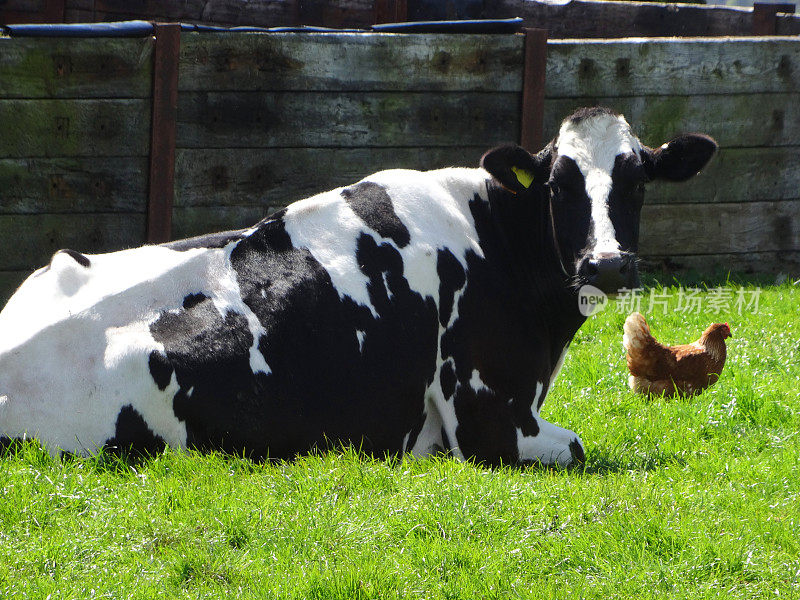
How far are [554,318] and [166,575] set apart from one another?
2.90 metres

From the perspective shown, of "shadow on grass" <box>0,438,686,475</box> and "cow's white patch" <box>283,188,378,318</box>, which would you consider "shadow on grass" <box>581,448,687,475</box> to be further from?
"cow's white patch" <box>283,188,378,318</box>

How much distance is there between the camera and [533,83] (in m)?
9.45

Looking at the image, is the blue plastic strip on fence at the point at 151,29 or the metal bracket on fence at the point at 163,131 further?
the metal bracket on fence at the point at 163,131

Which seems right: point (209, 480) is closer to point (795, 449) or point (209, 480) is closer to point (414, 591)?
point (414, 591)

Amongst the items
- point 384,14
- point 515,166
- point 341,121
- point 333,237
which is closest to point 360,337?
point 333,237

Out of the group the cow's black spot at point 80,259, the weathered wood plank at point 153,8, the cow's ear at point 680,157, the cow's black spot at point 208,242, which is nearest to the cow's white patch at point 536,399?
Answer: the cow's ear at point 680,157

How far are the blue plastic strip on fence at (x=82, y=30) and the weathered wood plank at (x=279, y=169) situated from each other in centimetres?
100

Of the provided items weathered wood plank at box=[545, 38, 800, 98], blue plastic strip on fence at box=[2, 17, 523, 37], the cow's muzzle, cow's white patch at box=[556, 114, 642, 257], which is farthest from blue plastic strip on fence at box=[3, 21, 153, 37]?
the cow's muzzle

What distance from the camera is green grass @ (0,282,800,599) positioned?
394 centimetres

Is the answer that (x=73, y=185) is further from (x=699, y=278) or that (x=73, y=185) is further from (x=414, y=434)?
(x=699, y=278)

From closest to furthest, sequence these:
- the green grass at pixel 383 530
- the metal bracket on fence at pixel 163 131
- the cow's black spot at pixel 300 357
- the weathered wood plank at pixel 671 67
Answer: the green grass at pixel 383 530 < the cow's black spot at pixel 300 357 < the metal bracket on fence at pixel 163 131 < the weathered wood plank at pixel 671 67

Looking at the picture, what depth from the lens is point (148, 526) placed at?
4215mm

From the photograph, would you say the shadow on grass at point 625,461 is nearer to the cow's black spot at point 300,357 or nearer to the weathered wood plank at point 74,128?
the cow's black spot at point 300,357

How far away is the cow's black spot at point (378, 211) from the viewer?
5.63 metres
